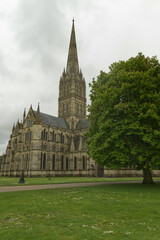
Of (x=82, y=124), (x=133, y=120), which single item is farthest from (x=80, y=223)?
(x=82, y=124)

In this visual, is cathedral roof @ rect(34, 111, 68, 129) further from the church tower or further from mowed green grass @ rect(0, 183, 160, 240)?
mowed green grass @ rect(0, 183, 160, 240)

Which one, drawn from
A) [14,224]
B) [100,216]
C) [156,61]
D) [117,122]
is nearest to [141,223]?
[100,216]

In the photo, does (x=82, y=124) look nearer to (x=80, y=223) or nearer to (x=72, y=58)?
(x=72, y=58)

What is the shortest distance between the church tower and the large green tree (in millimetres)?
51090

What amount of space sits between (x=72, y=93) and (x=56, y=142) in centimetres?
2202

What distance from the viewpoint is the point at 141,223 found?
6.92 m

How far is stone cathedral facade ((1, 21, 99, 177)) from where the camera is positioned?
188 feet

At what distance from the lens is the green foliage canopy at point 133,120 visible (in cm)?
1772

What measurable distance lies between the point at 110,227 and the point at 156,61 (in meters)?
19.5

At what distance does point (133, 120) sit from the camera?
1861 cm

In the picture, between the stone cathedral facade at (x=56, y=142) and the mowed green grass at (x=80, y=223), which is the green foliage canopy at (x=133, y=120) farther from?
the stone cathedral facade at (x=56, y=142)

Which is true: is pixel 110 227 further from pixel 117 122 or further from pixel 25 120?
pixel 25 120

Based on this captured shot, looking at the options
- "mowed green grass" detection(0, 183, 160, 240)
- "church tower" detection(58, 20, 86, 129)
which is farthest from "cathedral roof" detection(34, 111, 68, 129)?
"mowed green grass" detection(0, 183, 160, 240)

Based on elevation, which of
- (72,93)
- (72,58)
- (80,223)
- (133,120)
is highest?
(72,58)
